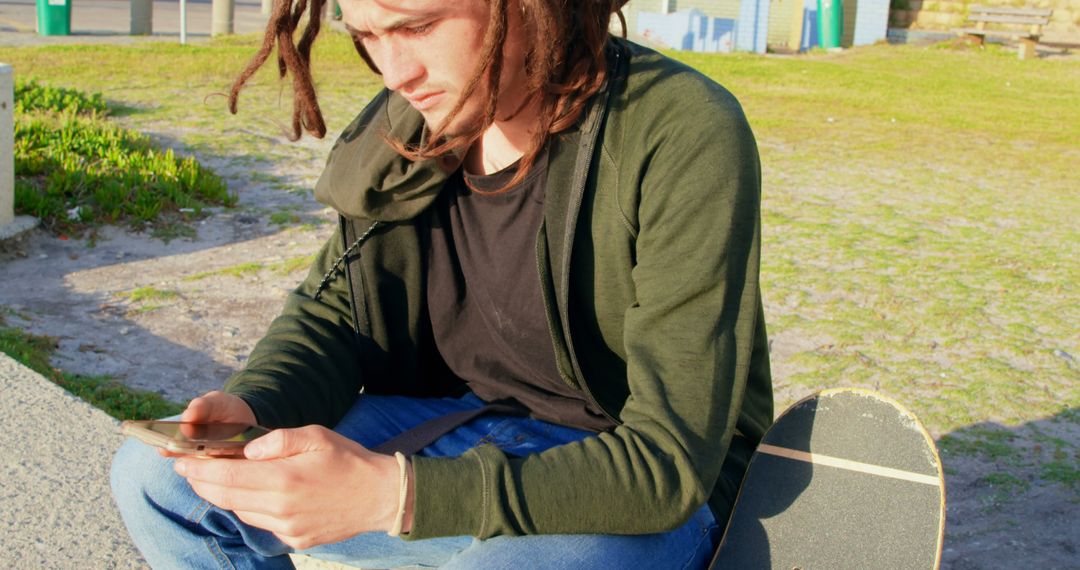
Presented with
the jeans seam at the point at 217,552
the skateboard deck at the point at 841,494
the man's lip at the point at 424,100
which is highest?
the man's lip at the point at 424,100

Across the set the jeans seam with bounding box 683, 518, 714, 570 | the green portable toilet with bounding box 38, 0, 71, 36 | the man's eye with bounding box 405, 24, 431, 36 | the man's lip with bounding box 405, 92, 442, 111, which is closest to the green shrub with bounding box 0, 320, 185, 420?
the man's lip with bounding box 405, 92, 442, 111

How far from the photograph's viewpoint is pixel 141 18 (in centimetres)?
1484

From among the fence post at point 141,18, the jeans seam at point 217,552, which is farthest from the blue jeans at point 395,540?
the fence post at point 141,18

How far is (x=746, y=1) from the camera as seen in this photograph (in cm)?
1652

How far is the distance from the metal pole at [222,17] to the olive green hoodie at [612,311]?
13.4m

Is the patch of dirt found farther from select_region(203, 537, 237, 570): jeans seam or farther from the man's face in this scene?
the man's face

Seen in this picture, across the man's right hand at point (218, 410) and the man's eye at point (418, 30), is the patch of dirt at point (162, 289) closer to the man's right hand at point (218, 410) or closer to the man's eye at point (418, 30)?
the man's right hand at point (218, 410)

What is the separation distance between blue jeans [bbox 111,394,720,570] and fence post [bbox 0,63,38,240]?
12.0 ft

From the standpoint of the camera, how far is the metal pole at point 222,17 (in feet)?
48.3

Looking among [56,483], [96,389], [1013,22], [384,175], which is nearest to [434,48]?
[384,175]

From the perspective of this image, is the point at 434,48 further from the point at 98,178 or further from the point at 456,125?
the point at 98,178

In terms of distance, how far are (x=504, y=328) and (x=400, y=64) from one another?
19.5 inches

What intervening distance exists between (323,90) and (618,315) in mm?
8777

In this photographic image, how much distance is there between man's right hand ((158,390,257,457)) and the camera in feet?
5.87
